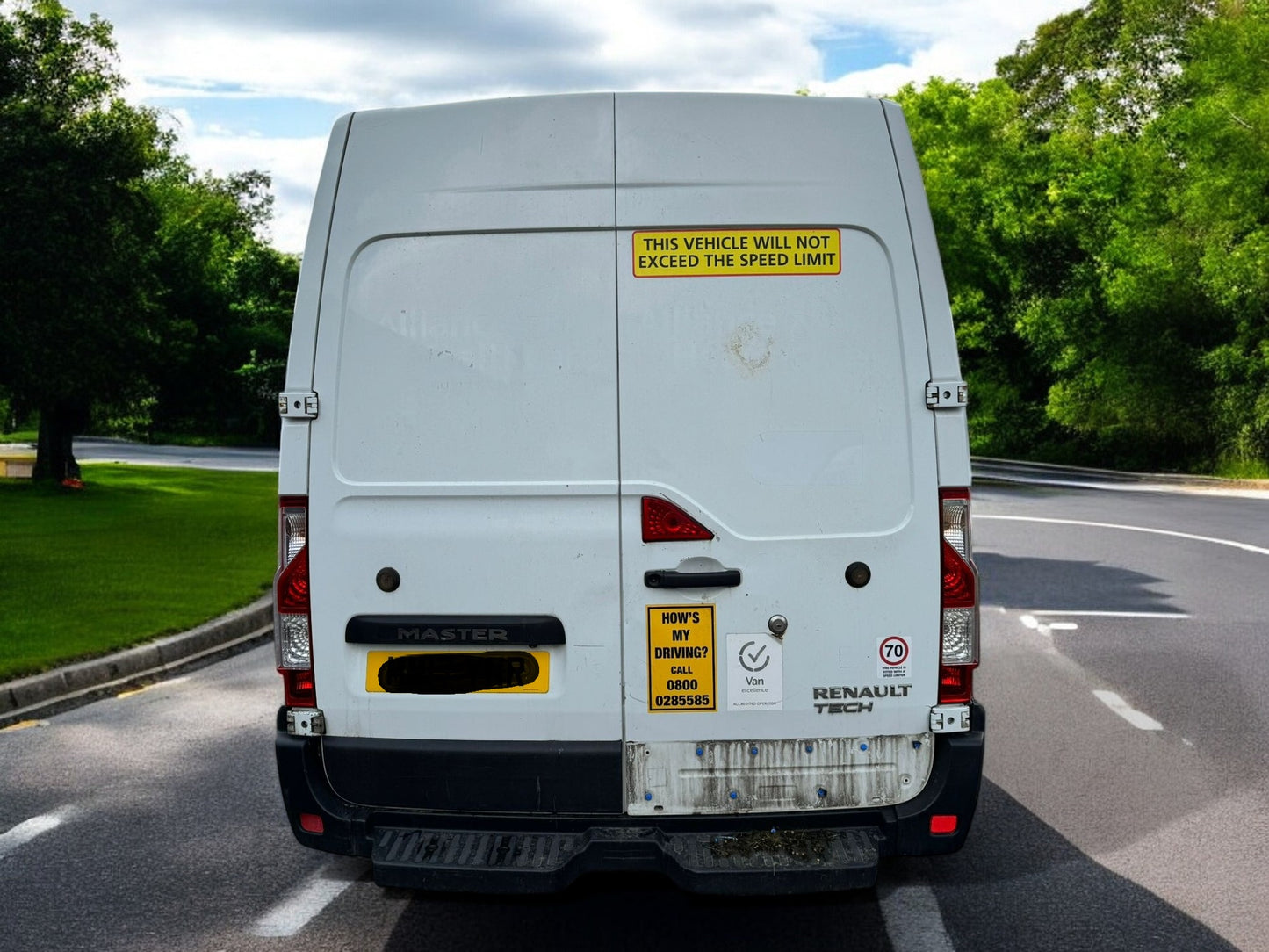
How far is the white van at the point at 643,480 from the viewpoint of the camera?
4.13m

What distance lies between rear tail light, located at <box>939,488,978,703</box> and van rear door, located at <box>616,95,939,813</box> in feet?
0.16

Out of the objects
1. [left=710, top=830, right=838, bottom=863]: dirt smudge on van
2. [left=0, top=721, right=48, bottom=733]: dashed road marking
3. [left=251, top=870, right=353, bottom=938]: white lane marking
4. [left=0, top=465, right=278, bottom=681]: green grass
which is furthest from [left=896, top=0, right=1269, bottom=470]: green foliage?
[left=710, top=830, right=838, bottom=863]: dirt smudge on van

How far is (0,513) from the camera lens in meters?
21.9

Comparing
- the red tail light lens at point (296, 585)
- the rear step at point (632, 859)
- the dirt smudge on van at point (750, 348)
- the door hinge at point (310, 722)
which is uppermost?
the dirt smudge on van at point (750, 348)

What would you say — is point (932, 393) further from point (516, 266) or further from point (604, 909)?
point (604, 909)

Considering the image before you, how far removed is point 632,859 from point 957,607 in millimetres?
1197

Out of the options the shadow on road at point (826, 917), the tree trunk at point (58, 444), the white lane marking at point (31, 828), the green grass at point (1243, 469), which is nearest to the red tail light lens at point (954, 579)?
the shadow on road at point (826, 917)

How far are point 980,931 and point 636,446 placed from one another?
207 cm

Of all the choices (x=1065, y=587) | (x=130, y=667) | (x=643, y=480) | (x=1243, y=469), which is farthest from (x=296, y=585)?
(x=1243, y=469)

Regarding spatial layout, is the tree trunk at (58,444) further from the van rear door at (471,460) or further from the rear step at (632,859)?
the rear step at (632,859)

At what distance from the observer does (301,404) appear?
165 inches

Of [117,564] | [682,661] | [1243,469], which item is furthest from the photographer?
[1243,469]

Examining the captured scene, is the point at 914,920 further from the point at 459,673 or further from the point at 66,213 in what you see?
the point at 66,213

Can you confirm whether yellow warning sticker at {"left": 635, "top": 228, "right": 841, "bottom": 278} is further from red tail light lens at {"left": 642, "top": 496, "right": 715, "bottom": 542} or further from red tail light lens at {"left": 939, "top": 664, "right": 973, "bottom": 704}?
red tail light lens at {"left": 939, "top": 664, "right": 973, "bottom": 704}
